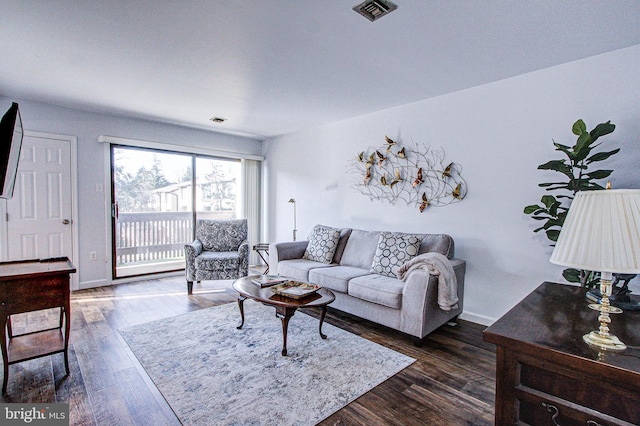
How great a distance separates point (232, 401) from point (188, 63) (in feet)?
8.62

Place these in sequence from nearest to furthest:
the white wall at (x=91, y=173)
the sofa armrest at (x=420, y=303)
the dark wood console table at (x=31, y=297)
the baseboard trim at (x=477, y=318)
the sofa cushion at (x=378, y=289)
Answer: the dark wood console table at (x=31, y=297) → the sofa armrest at (x=420, y=303) → the sofa cushion at (x=378, y=289) → the baseboard trim at (x=477, y=318) → the white wall at (x=91, y=173)

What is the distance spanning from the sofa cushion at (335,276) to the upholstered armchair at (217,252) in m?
1.19

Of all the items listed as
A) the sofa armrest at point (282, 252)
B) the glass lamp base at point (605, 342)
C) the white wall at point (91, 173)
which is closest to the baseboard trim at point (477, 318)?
the sofa armrest at point (282, 252)

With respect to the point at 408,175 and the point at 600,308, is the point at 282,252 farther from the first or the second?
the point at 600,308

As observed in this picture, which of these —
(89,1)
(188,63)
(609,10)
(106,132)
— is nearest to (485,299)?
(609,10)

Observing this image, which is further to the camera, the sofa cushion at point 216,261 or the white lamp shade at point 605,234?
the sofa cushion at point 216,261

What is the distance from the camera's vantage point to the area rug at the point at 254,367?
1.80 metres

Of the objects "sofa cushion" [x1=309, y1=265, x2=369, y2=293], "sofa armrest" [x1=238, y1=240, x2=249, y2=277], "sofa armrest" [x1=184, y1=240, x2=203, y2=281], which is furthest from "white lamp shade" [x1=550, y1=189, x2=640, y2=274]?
"sofa armrest" [x1=184, y1=240, x2=203, y2=281]

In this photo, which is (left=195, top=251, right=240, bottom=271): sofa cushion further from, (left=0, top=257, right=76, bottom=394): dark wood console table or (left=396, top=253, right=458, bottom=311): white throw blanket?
(left=396, top=253, right=458, bottom=311): white throw blanket

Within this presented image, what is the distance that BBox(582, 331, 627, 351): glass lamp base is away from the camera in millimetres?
981

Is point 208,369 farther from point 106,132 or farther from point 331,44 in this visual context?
point 106,132

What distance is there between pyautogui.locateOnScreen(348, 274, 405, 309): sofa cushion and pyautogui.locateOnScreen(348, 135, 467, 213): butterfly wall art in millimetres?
1076

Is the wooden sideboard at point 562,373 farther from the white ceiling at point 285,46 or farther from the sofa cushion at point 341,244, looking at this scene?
the sofa cushion at point 341,244

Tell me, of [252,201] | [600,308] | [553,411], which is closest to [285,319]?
[553,411]
